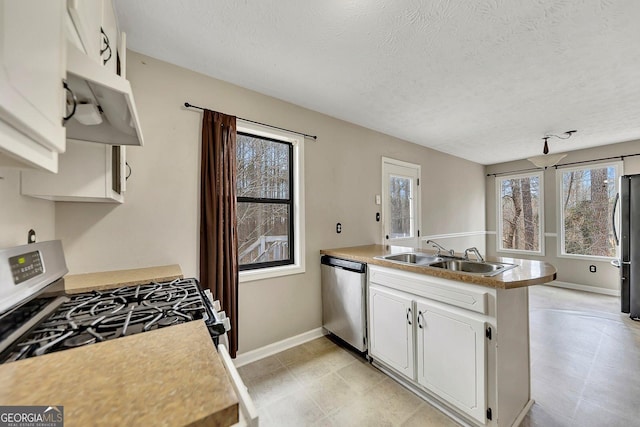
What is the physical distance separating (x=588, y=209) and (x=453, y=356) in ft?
15.3

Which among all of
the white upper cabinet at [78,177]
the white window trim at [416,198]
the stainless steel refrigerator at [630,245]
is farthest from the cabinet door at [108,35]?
the stainless steel refrigerator at [630,245]

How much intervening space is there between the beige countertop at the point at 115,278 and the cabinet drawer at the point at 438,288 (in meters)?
1.48

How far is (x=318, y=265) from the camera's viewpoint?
2.73 m

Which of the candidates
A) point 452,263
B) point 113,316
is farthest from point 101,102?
point 452,263

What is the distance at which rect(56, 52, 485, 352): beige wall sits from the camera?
5.54ft

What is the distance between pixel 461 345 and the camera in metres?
1.52

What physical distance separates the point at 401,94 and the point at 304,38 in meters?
1.17

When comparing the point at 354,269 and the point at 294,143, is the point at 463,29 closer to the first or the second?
the point at 294,143

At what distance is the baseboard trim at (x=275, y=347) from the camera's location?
87.0 inches

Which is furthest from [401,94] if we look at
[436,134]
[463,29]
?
[436,134]

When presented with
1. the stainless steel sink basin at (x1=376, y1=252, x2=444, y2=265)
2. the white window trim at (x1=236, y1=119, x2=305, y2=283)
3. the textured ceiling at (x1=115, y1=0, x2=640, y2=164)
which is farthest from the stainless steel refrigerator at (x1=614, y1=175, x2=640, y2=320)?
the white window trim at (x1=236, y1=119, x2=305, y2=283)

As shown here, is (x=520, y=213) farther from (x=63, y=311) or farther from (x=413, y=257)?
(x=63, y=311)

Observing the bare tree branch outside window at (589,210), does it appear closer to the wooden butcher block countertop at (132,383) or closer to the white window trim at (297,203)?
the white window trim at (297,203)

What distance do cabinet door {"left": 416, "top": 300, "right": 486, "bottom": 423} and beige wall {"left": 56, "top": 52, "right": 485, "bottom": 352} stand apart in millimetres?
1237
